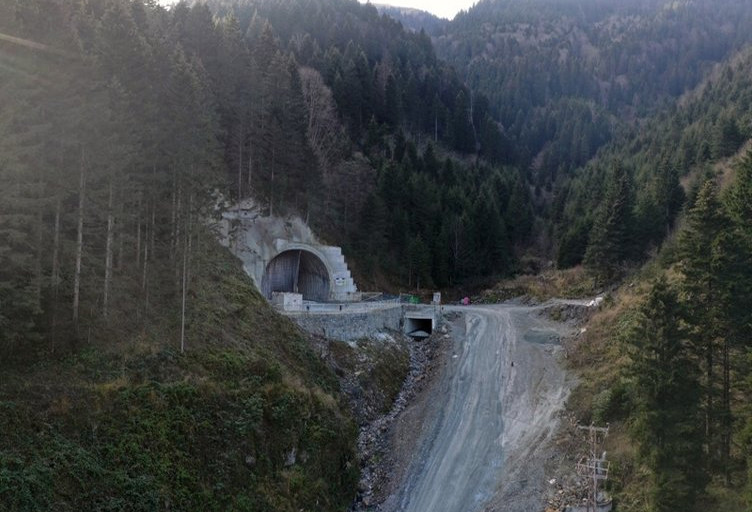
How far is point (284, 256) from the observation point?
47125 mm

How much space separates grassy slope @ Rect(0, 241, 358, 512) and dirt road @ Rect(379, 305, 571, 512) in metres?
3.95

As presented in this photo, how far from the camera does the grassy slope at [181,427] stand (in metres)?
15.4

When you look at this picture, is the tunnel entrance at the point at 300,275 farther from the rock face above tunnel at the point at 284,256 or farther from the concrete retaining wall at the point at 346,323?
the concrete retaining wall at the point at 346,323

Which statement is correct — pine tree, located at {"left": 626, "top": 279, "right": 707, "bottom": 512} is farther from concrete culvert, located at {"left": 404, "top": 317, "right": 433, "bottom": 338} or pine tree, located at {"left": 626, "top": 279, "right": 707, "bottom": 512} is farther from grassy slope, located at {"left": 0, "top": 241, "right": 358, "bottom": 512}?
concrete culvert, located at {"left": 404, "top": 317, "right": 433, "bottom": 338}

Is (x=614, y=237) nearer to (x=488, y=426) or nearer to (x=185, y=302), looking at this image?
(x=488, y=426)

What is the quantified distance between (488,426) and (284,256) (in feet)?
77.9

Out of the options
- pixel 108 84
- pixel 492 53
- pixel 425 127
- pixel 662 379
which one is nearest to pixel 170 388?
pixel 108 84

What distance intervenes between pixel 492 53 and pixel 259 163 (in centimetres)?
15742

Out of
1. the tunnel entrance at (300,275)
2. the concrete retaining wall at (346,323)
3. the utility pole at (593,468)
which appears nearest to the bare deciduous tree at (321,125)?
the tunnel entrance at (300,275)

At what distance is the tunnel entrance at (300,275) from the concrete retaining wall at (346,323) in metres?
7.98

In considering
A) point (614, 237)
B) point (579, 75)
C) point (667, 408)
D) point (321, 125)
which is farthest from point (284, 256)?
point (579, 75)

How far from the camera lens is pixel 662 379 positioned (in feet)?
65.0

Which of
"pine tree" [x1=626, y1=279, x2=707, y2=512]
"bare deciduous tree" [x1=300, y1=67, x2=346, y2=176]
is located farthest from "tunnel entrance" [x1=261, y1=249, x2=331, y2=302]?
"pine tree" [x1=626, y1=279, x2=707, y2=512]

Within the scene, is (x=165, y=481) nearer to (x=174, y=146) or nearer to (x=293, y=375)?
(x=293, y=375)
